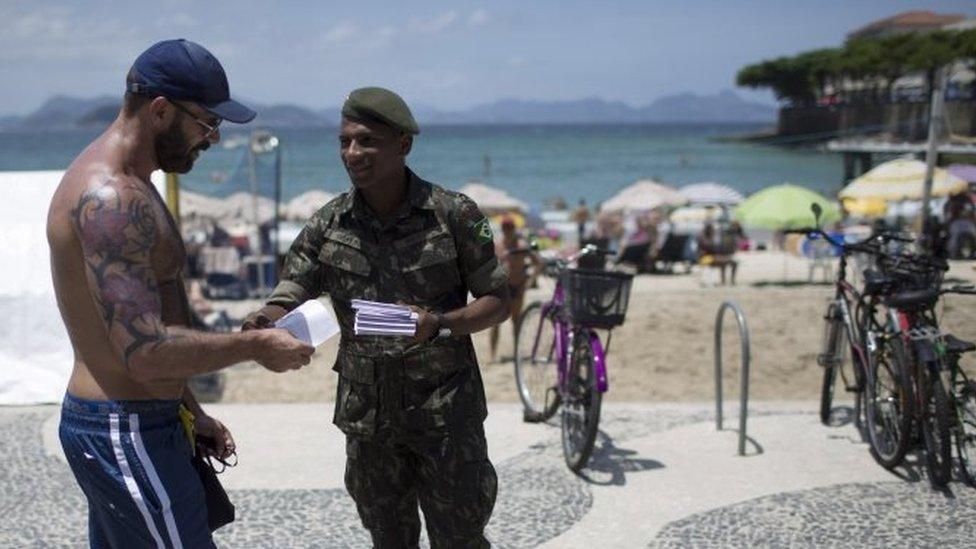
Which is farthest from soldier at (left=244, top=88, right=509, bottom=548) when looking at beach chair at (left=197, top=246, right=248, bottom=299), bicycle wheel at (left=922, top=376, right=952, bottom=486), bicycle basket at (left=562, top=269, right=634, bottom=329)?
beach chair at (left=197, top=246, right=248, bottom=299)

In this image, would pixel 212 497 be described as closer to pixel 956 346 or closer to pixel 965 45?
pixel 956 346

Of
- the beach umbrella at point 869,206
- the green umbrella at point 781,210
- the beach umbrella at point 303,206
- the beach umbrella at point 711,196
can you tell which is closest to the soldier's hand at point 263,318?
the green umbrella at point 781,210

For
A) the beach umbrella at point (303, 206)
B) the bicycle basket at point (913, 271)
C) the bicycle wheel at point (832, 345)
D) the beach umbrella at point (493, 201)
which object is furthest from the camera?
the beach umbrella at point (493, 201)

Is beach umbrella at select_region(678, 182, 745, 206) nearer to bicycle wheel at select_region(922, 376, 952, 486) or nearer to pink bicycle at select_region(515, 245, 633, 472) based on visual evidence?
pink bicycle at select_region(515, 245, 633, 472)

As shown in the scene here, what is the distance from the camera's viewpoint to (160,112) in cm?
264

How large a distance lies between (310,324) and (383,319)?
39 cm

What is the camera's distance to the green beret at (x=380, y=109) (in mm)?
3256

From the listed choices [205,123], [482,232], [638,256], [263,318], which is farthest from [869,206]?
[205,123]

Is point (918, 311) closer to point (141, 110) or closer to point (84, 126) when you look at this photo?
point (141, 110)

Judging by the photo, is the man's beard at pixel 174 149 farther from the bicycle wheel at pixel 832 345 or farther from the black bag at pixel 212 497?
the bicycle wheel at pixel 832 345

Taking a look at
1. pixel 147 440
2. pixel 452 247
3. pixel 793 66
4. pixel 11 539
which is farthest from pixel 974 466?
pixel 793 66

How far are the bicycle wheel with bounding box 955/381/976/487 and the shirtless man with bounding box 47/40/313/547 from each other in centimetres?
381

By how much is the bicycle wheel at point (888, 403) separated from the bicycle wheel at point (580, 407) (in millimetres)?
1510

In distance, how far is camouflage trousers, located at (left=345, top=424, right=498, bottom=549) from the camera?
3.35m
